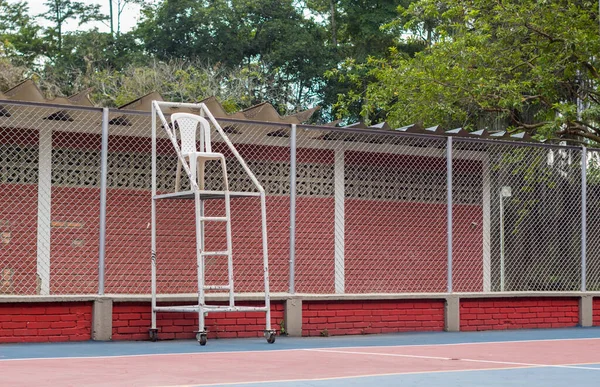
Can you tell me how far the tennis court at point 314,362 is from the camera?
6801 millimetres

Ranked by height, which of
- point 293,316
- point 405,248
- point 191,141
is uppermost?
point 191,141

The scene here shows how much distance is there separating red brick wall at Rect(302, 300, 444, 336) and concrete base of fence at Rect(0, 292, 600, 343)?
1 cm

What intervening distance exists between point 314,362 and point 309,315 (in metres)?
3.47

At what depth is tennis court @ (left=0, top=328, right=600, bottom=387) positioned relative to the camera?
268 inches

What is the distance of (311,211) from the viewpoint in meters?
14.5

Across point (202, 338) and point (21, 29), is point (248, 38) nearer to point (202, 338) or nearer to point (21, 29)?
point (21, 29)

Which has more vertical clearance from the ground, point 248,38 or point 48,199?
point 248,38

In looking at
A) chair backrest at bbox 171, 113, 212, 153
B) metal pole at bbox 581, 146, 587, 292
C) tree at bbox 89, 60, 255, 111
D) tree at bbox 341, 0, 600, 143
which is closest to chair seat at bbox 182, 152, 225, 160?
chair backrest at bbox 171, 113, 212, 153

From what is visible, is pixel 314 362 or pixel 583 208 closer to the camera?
pixel 314 362

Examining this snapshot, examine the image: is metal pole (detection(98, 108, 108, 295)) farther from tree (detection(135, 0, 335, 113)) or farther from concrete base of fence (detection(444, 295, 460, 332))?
tree (detection(135, 0, 335, 113))

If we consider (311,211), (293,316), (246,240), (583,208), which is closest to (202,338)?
(293,316)

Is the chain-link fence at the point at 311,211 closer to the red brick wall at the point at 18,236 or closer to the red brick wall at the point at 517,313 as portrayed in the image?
the red brick wall at the point at 18,236

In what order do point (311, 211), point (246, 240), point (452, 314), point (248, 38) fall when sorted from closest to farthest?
point (452, 314)
point (246, 240)
point (311, 211)
point (248, 38)

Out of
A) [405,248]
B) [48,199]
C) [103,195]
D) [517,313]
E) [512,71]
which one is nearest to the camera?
[103,195]
